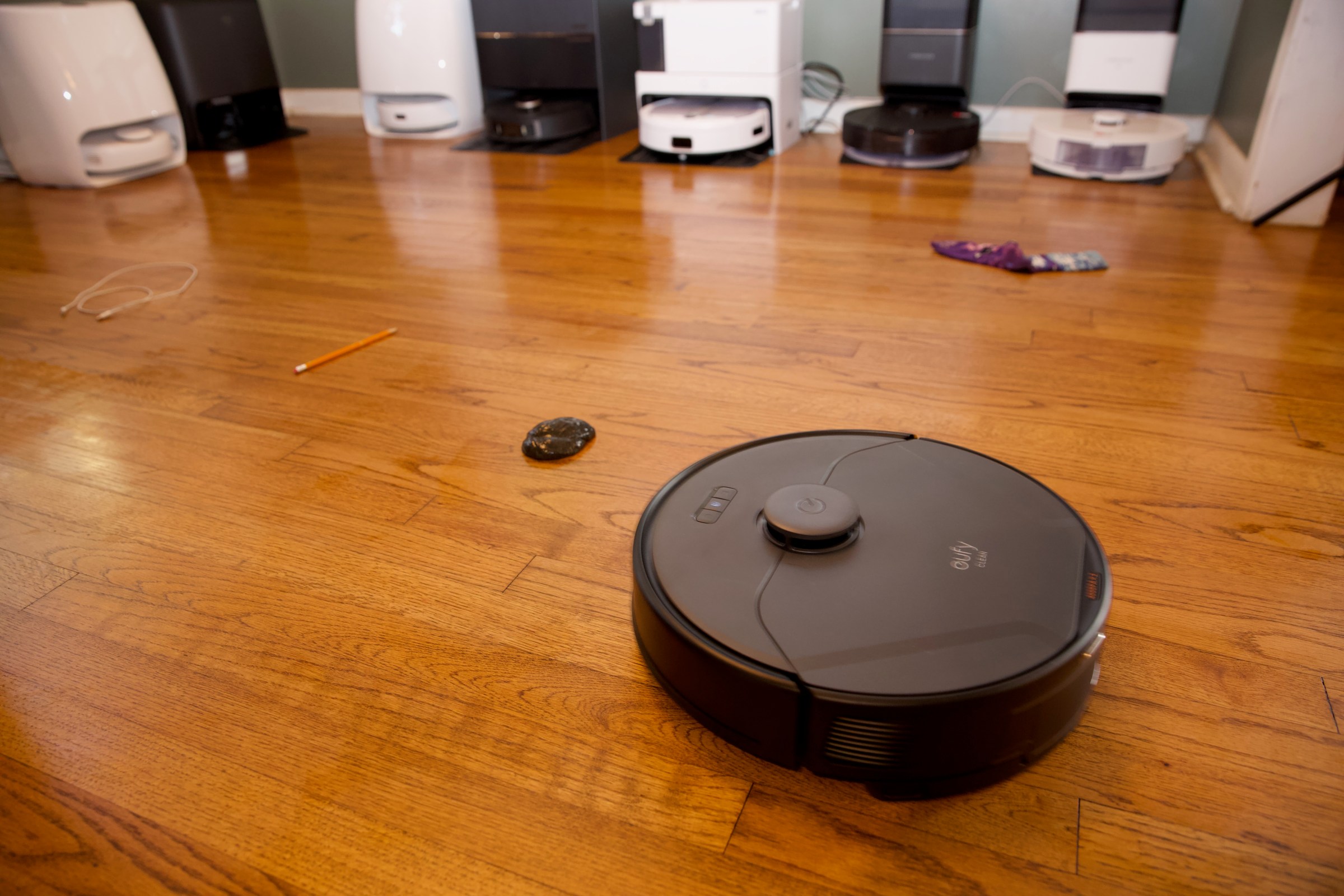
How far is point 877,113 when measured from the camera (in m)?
2.50

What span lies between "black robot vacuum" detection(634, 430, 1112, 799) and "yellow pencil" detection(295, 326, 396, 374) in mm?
817

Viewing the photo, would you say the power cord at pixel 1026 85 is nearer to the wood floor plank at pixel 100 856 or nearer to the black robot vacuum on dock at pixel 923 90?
the black robot vacuum on dock at pixel 923 90

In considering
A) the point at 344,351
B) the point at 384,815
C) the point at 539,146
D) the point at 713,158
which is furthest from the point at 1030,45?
the point at 384,815

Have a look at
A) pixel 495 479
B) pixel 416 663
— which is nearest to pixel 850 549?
pixel 416 663

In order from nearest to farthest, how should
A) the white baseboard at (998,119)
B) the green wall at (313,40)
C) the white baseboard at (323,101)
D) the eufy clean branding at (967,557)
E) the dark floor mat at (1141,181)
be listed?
the eufy clean branding at (967,557) < the dark floor mat at (1141,181) < the white baseboard at (998,119) < the green wall at (313,40) < the white baseboard at (323,101)

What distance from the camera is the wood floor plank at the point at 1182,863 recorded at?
0.57m

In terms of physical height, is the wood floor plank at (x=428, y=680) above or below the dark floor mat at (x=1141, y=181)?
above

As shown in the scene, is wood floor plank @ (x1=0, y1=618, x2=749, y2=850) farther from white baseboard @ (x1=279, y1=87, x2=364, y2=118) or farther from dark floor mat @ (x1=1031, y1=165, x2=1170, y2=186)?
white baseboard @ (x1=279, y1=87, x2=364, y2=118)

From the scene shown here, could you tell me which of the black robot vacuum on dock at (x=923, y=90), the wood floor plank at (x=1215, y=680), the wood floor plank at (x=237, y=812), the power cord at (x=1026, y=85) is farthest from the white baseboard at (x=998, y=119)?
the wood floor plank at (x=237, y=812)

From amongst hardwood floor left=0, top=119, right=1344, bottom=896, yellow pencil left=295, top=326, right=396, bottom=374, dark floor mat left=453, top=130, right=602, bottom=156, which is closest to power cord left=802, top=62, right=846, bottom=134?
dark floor mat left=453, top=130, right=602, bottom=156

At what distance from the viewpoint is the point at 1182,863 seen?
59 cm

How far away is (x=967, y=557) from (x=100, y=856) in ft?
2.20

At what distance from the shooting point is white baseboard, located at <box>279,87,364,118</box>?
348cm

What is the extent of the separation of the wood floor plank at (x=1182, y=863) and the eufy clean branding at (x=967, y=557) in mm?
193
